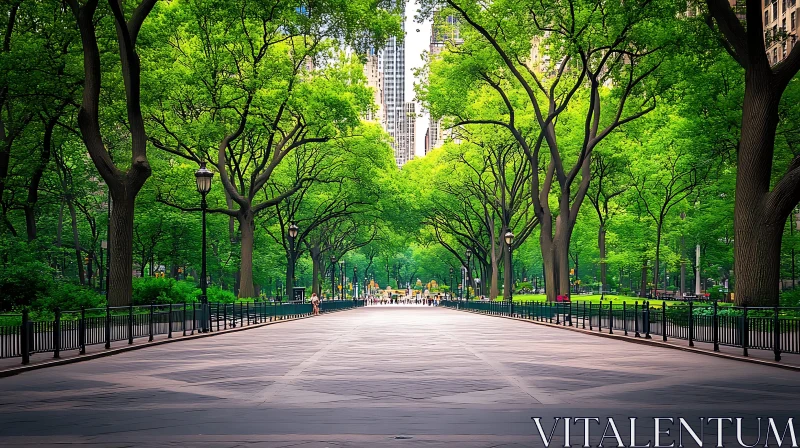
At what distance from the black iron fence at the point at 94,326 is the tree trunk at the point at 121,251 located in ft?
7.62

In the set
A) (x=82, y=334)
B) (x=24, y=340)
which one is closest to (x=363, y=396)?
(x=24, y=340)

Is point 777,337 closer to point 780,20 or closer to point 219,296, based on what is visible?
point 219,296

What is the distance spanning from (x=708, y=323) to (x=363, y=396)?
48.1 ft

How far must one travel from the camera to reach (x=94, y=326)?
78.4 ft

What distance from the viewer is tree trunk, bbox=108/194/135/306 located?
1296 inches

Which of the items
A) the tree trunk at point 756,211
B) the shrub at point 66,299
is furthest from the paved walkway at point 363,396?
the shrub at point 66,299

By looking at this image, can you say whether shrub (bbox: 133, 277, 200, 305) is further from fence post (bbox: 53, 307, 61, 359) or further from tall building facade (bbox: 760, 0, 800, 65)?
tall building facade (bbox: 760, 0, 800, 65)

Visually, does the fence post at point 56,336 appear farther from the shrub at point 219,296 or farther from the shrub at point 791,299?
the shrub at point 791,299

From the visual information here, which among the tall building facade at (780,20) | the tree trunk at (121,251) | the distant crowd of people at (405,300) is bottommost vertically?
the distant crowd of people at (405,300)

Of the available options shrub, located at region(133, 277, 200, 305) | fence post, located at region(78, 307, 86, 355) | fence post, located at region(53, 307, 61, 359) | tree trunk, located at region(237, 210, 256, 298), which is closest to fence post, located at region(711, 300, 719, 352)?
fence post, located at region(78, 307, 86, 355)

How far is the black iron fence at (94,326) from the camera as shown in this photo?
1933 cm

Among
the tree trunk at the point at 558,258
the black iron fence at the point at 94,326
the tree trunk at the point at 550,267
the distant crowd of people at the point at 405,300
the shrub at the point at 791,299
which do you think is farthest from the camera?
the distant crowd of people at the point at 405,300

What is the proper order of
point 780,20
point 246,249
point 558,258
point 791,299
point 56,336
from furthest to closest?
1. point 780,20
2. point 246,249
3. point 558,258
4. point 791,299
5. point 56,336

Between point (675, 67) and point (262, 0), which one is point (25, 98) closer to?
point (262, 0)
